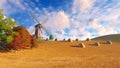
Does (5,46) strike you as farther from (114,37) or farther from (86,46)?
(114,37)

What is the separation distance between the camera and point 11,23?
63750 mm

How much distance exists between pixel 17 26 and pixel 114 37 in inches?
1653

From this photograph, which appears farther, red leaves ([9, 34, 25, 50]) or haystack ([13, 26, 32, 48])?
haystack ([13, 26, 32, 48])

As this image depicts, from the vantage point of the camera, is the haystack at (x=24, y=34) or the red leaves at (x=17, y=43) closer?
the red leaves at (x=17, y=43)

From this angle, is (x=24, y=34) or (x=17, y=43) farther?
(x=24, y=34)

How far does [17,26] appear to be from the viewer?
6981 cm

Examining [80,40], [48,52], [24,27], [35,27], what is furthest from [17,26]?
[35,27]

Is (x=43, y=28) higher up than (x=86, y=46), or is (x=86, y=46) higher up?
(x=43, y=28)

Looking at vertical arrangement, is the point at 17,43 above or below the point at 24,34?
below

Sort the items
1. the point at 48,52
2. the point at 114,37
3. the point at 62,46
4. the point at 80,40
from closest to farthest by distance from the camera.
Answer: the point at 48,52
the point at 62,46
the point at 80,40
the point at 114,37

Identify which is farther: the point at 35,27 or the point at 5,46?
the point at 35,27

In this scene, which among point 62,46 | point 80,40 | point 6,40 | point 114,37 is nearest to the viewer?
point 6,40

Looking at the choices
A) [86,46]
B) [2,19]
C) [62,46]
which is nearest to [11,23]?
[2,19]

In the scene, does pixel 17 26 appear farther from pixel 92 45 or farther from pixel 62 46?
pixel 92 45
